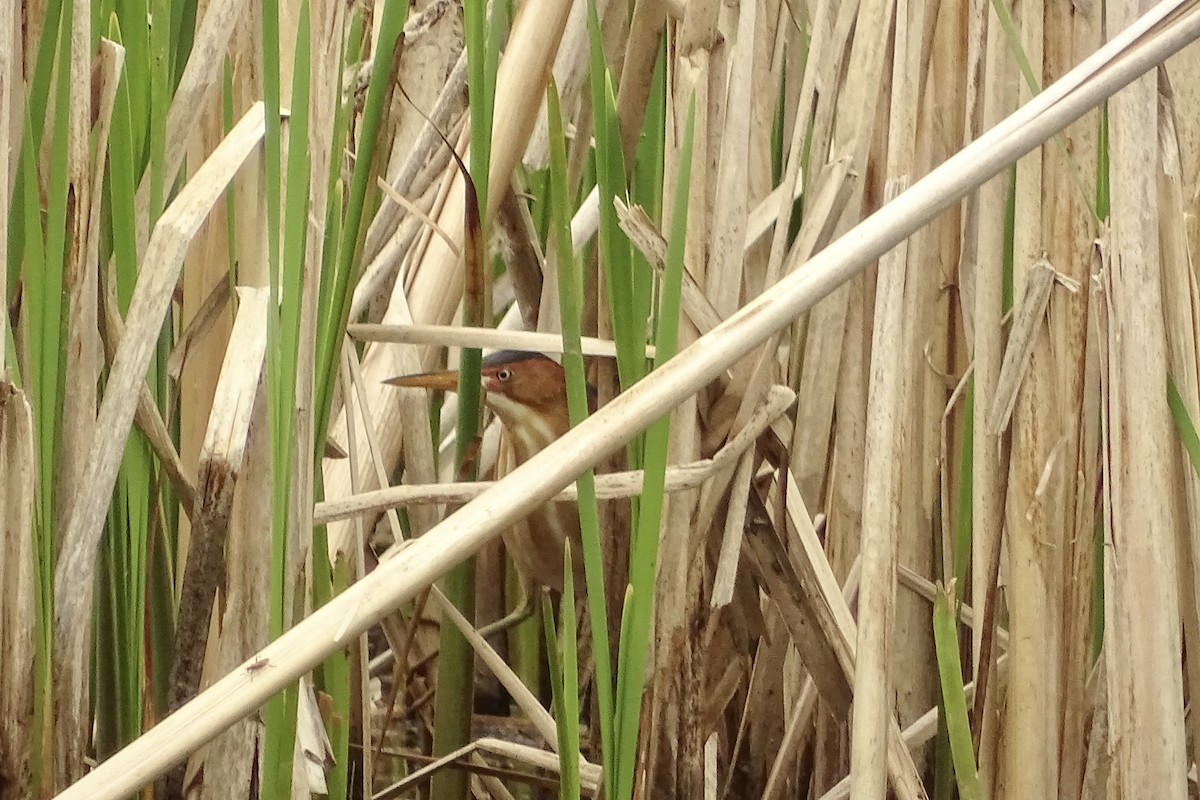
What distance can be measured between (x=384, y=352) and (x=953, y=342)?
473 mm

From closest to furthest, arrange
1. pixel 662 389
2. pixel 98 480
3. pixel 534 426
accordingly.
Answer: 1. pixel 662 389
2. pixel 98 480
3. pixel 534 426

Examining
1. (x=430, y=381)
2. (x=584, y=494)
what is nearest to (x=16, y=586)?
(x=584, y=494)

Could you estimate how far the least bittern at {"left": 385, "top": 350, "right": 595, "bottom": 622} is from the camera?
1.17m

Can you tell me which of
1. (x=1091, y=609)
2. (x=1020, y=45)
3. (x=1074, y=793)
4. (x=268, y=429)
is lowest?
(x=1074, y=793)

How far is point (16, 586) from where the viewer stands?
2.04 feet

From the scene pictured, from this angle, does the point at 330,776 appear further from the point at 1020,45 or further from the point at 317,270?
the point at 1020,45

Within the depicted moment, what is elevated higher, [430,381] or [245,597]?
[430,381]

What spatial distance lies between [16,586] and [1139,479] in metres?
0.60

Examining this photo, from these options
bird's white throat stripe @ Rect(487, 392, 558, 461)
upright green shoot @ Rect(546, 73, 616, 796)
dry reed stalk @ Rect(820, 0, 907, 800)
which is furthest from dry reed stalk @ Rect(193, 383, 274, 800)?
bird's white throat stripe @ Rect(487, 392, 558, 461)

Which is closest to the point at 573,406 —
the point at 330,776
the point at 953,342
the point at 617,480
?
the point at 617,480

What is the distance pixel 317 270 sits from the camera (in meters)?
0.68

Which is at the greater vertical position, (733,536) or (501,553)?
(733,536)

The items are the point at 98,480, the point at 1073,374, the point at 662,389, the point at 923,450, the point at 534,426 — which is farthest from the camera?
the point at 534,426

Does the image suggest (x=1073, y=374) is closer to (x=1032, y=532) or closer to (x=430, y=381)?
(x=1032, y=532)
